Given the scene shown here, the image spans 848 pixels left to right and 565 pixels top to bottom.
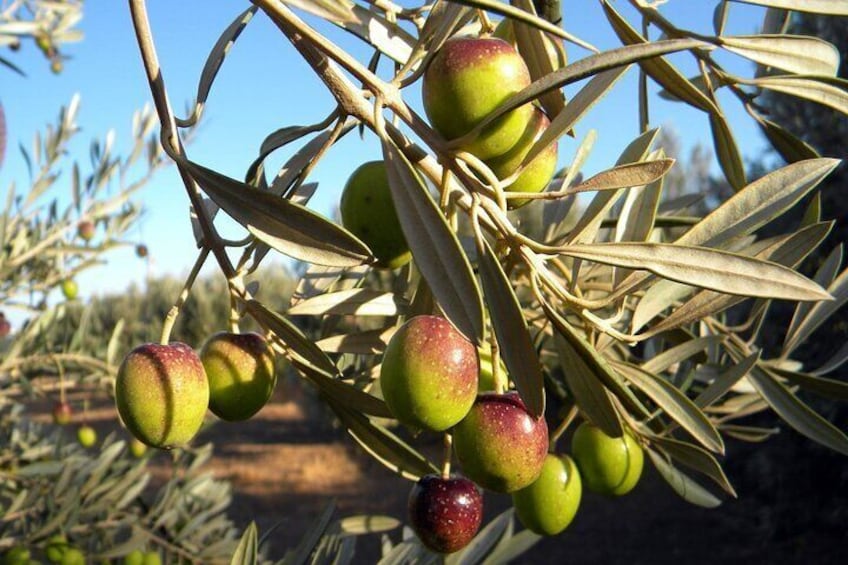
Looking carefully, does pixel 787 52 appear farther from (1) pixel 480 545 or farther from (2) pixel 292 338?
(1) pixel 480 545

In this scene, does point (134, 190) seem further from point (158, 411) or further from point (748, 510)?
point (748, 510)

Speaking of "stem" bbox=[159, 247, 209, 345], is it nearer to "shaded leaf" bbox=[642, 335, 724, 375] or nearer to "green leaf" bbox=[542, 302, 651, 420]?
"green leaf" bbox=[542, 302, 651, 420]

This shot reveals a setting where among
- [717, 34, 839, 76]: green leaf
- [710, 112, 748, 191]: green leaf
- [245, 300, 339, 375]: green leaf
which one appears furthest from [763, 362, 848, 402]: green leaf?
[245, 300, 339, 375]: green leaf

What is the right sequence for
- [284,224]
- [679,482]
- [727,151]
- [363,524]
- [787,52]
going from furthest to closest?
[363,524] → [679,482] → [727,151] → [787,52] → [284,224]

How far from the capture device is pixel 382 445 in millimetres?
877

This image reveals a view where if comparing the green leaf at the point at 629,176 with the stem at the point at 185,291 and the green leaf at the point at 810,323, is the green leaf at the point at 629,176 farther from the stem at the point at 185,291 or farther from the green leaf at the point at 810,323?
the green leaf at the point at 810,323

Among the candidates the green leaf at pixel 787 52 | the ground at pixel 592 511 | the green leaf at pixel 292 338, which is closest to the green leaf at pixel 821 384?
the green leaf at pixel 787 52

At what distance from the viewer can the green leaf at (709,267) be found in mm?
580

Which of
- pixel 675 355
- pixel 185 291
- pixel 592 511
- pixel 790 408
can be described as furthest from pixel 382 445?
pixel 592 511

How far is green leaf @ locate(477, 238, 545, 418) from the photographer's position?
0.60m

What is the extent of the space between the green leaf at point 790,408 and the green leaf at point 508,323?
484 mm

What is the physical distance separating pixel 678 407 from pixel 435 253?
0.39 meters

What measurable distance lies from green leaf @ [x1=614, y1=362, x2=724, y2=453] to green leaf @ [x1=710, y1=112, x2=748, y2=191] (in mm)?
237

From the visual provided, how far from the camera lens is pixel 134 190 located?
128 inches
